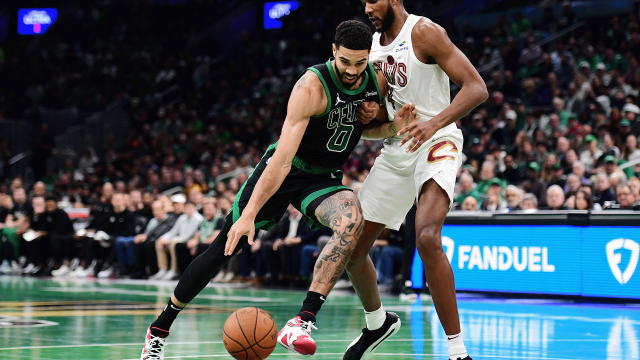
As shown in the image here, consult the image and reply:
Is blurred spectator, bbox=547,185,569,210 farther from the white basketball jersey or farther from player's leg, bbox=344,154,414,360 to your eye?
the white basketball jersey

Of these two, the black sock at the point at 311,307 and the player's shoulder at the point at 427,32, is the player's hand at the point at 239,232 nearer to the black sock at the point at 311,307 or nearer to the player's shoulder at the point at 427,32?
the black sock at the point at 311,307

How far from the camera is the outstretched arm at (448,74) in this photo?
4582 mm

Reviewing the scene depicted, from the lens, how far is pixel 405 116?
4.89 m

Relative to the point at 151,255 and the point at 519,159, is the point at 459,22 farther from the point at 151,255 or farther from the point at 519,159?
the point at 151,255

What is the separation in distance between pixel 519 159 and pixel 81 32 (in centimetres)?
1999

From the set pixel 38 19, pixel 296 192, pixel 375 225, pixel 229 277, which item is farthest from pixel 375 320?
pixel 38 19

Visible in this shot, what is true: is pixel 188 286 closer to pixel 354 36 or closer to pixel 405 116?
pixel 405 116

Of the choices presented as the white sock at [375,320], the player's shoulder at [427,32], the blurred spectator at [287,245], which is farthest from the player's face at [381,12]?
the blurred spectator at [287,245]

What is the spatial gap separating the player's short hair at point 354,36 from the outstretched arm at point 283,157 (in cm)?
33

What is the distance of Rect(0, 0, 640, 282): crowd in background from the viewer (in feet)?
41.4

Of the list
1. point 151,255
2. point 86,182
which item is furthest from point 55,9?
point 151,255

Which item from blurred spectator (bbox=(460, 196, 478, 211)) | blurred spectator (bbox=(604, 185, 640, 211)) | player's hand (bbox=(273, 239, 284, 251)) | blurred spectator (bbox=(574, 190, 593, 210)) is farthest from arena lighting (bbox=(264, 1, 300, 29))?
blurred spectator (bbox=(604, 185, 640, 211))

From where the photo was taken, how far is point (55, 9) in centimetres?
3117

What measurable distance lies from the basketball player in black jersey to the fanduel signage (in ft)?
17.9
